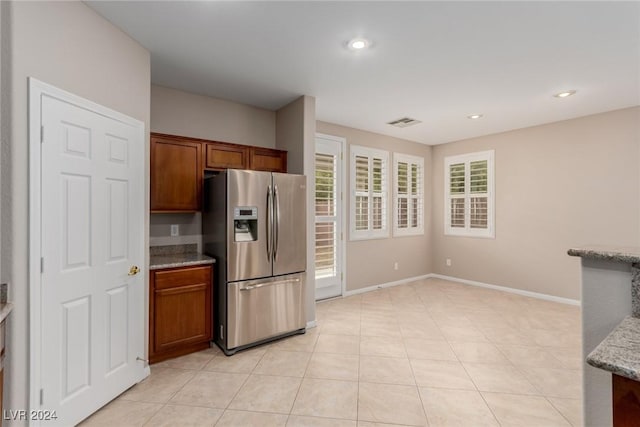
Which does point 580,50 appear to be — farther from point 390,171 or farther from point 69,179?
point 69,179

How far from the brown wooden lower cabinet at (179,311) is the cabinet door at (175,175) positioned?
0.67 metres

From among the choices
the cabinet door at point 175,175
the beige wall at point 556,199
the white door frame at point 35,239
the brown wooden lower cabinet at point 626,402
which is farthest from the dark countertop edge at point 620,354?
the beige wall at point 556,199

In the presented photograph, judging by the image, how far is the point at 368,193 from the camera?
5004mm

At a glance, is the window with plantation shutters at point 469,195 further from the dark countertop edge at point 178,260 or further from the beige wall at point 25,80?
the beige wall at point 25,80

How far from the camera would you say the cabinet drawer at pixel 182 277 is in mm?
2602

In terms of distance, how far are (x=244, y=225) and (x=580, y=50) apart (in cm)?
330

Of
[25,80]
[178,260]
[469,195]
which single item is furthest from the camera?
[469,195]

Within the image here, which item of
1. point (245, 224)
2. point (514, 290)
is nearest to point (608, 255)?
point (245, 224)

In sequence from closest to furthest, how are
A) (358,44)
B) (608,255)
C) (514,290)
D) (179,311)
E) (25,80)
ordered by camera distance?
1. (608,255)
2. (25,80)
3. (358,44)
4. (179,311)
5. (514,290)

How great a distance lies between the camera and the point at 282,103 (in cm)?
370

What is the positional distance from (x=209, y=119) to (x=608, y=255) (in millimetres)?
3602

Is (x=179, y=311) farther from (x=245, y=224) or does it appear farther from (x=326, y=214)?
(x=326, y=214)

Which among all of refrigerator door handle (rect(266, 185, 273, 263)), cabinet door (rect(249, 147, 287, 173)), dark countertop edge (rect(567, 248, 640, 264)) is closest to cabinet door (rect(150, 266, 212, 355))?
refrigerator door handle (rect(266, 185, 273, 263))

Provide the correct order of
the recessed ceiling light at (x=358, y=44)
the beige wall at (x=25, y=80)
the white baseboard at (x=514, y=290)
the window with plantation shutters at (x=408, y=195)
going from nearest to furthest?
the beige wall at (x=25, y=80)
the recessed ceiling light at (x=358, y=44)
the white baseboard at (x=514, y=290)
the window with plantation shutters at (x=408, y=195)
